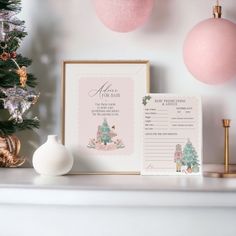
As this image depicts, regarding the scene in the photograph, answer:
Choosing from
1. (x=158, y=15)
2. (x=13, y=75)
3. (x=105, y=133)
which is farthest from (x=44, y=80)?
(x=158, y=15)

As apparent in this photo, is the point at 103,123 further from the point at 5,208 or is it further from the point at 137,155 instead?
the point at 5,208

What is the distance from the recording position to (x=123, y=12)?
103cm

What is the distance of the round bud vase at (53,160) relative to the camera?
0.95m

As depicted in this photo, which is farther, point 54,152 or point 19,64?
point 19,64

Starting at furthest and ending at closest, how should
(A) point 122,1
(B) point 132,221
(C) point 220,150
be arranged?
(C) point 220,150, (A) point 122,1, (B) point 132,221

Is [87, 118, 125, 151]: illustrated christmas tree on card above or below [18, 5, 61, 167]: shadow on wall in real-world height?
below

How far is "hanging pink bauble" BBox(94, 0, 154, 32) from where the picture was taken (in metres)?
1.02

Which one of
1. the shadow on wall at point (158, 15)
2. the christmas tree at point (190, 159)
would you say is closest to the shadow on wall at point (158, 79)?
the shadow on wall at point (158, 15)

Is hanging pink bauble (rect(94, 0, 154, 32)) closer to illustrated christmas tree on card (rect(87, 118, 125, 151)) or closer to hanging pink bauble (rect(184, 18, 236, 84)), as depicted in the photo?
hanging pink bauble (rect(184, 18, 236, 84))

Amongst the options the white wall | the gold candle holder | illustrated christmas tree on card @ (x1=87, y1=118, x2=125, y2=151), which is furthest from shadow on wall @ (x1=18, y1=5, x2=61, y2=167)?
the gold candle holder

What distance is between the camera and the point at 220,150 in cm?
114

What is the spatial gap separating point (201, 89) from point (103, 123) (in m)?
0.28

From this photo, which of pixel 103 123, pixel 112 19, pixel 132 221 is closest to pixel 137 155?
pixel 103 123

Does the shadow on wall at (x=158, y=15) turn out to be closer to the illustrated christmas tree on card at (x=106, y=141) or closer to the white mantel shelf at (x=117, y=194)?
the illustrated christmas tree on card at (x=106, y=141)
